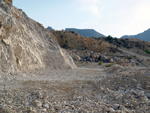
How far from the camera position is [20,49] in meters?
7.80

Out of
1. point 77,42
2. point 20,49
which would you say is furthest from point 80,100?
point 77,42

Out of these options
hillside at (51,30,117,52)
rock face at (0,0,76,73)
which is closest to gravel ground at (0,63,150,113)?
rock face at (0,0,76,73)

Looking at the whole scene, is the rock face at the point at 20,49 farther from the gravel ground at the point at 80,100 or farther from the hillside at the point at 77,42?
the hillside at the point at 77,42

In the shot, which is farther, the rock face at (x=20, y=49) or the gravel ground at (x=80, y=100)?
the rock face at (x=20, y=49)

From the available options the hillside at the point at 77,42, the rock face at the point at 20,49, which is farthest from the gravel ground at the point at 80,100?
the hillside at the point at 77,42

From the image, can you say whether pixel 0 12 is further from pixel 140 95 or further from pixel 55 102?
pixel 140 95

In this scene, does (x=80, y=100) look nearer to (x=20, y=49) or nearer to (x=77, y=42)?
(x=20, y=49)

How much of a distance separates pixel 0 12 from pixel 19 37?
172 cm

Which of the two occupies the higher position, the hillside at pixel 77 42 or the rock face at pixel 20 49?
the hillside at pixel 77 42

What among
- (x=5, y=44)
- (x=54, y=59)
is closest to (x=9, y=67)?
(x=5, y=44)

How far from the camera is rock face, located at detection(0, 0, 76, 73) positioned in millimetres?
6807

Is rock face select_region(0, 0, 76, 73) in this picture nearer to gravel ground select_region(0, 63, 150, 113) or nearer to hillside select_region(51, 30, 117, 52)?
gravel ground select_region(0, 63, 150, 113)

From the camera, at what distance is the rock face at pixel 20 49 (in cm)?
681

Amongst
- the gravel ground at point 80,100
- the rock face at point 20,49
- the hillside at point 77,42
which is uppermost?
the hillside at point 77,42
